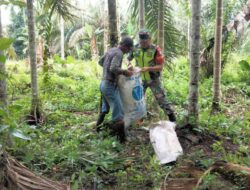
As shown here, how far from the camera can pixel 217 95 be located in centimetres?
796

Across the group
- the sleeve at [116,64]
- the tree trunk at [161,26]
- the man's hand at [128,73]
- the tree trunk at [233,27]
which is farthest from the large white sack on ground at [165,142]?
the tree trunk at [233,27]

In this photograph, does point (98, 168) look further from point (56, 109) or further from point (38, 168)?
point (56, 109)

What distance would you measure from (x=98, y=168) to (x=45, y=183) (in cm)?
158

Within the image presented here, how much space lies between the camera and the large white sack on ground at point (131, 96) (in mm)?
5645

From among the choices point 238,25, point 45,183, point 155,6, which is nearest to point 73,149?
point 45,183

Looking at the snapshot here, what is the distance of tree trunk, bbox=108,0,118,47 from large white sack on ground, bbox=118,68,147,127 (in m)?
0.80

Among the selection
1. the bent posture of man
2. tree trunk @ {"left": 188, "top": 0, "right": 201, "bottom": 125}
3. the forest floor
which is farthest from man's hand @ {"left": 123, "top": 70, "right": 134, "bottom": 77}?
tree trunk @ {"left": 188, "top": 0, "right": 201, "bottom": 125}

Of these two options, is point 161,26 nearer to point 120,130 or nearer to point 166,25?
point 166,25

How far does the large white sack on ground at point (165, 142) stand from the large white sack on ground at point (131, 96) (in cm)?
51

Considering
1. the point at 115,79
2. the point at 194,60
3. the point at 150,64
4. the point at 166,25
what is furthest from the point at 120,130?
the point at 166,25

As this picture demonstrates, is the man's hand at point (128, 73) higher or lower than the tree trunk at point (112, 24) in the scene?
lower

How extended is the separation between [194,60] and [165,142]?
4.62 ft

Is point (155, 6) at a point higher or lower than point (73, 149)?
higher

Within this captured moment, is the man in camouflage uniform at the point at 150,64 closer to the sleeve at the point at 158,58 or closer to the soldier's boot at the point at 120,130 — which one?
the sleeve at the point at 158,58
